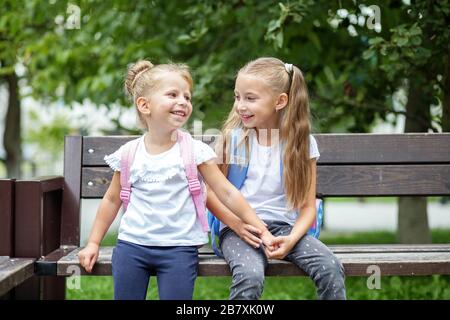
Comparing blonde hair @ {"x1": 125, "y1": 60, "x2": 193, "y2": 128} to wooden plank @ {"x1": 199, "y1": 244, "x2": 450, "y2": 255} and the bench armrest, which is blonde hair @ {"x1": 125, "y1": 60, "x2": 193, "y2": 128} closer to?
the bench armrest

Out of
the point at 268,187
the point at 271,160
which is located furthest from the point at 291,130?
the point at 268,187

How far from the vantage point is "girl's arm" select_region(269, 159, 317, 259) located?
9.12ft

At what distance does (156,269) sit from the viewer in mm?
2791

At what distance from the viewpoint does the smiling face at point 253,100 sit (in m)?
2.95

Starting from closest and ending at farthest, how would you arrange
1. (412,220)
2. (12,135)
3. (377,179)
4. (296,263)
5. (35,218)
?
(296,263), (35,218), (377,179), (412,220), (12,135)

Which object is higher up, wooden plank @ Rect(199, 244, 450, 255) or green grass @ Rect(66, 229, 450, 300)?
wooden plank @ Rect(199, 244, 450, 255)

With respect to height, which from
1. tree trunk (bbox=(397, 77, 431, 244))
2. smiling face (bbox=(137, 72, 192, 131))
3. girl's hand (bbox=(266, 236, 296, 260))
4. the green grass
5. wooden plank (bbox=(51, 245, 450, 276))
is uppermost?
smiling face (bbox=(137, 72, 192, 131))

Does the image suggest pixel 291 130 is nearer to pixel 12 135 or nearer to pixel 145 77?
pixel 145 77

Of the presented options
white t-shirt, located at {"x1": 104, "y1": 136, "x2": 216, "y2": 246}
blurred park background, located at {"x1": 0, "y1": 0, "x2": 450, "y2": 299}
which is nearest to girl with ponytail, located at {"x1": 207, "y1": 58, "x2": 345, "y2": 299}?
white t-shirt, located at {"x1": 104, "y1": 136, "x2": 216, "y2": 246}

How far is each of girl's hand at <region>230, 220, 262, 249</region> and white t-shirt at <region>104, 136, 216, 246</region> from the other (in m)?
0.14

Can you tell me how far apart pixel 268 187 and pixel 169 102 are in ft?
1.84

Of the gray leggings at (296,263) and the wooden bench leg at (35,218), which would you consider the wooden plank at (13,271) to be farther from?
the gray leggings at (296,263)

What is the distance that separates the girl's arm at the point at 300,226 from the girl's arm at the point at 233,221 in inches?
3.5
